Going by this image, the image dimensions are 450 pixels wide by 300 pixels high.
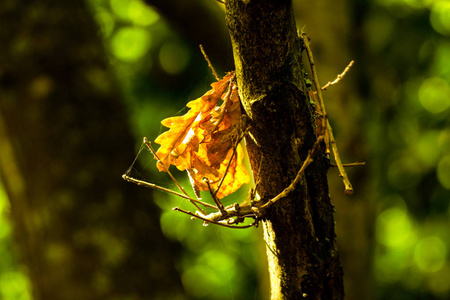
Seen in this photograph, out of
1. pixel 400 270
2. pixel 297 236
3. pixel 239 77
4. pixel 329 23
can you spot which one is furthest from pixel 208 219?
pixel 400 270

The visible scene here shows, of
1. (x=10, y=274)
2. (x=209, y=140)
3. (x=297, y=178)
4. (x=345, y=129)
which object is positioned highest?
(x=345, y=129)

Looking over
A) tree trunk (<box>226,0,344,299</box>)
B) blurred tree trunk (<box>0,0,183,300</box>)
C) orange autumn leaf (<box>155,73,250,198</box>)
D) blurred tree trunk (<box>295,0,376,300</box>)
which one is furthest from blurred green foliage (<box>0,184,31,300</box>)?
tree trunk (<box>226,0,344,299</box>)

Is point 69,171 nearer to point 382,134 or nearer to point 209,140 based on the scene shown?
point 209,140

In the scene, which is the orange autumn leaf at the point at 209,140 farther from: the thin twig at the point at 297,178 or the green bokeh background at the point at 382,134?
the green bokeh background at the point at 382,134

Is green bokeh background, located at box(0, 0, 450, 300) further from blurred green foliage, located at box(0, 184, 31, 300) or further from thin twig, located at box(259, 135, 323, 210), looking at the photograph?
thin twig, located at box(259, 135, 323, 210)

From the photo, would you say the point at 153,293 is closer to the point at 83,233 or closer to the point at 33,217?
the point at 83,233

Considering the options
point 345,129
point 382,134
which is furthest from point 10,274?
point 382,134
